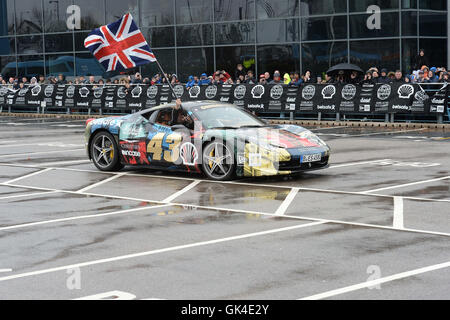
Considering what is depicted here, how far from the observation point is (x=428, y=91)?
25734 millimetres

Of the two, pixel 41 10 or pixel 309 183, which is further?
pixel 41 10

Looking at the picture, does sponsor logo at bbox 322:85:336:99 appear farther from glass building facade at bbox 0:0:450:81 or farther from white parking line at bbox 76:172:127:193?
white parking line at bbox 76:172:127:193

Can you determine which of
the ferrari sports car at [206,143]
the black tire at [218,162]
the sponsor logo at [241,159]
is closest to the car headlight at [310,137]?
the ferrari sports car at [206,143]

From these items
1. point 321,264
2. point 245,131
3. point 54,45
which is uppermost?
point 54,45

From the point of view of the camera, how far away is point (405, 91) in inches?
1024

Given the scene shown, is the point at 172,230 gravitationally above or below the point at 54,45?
below

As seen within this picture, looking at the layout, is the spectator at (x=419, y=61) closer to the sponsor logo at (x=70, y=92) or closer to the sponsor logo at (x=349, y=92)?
the sponsor logo at (x=349, y=92)

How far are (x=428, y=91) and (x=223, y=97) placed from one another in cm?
790

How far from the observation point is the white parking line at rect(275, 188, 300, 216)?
35.3 ft

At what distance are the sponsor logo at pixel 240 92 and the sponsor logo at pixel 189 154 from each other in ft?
52.0

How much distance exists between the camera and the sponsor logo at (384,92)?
26375mm
